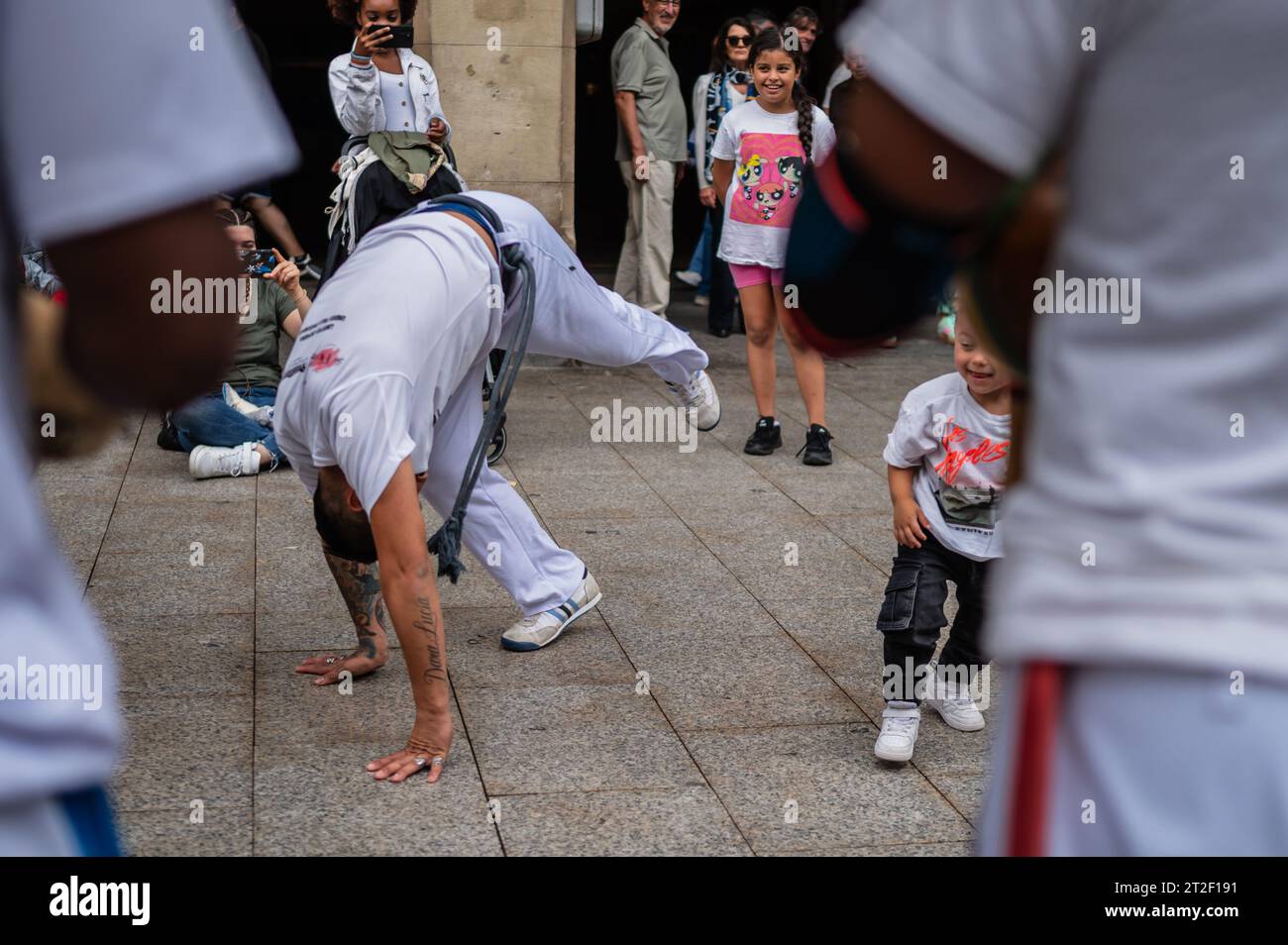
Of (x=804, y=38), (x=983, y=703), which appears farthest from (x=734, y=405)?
(x=983, y=703)

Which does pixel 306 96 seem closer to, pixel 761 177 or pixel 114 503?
pixel 761 177

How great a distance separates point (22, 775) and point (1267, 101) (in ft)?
3.14

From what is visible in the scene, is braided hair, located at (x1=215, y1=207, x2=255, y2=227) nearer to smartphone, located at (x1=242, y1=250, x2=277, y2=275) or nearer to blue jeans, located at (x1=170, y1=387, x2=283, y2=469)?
smartphone, located at (x1=242, y1=250, x2=277, y2=275)

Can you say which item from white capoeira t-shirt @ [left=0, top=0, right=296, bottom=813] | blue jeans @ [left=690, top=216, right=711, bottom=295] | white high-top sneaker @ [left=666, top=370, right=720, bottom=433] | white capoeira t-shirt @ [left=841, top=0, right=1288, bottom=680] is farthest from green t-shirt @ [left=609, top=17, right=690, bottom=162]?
white capoeira t-shirt @ [left=0, top=0, right=296, bottom=813]

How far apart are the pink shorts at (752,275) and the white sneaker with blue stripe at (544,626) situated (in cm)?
269

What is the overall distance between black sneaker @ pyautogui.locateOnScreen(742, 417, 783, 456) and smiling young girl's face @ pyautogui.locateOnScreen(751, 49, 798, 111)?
4.82 feet

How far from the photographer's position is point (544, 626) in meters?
4.75

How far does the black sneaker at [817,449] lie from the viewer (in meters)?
7.13

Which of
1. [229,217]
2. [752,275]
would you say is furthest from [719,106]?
[229,217]

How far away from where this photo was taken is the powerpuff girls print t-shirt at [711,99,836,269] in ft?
23.3

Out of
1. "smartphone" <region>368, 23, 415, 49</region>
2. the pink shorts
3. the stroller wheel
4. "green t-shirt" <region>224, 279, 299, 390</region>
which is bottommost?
the stroller wheel

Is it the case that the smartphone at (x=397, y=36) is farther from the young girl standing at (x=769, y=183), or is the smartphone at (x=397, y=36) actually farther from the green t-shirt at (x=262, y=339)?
the young girl standing at (x=769, y=183)

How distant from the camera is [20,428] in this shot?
1005mm

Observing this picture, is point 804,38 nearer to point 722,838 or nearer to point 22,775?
point 722,838
